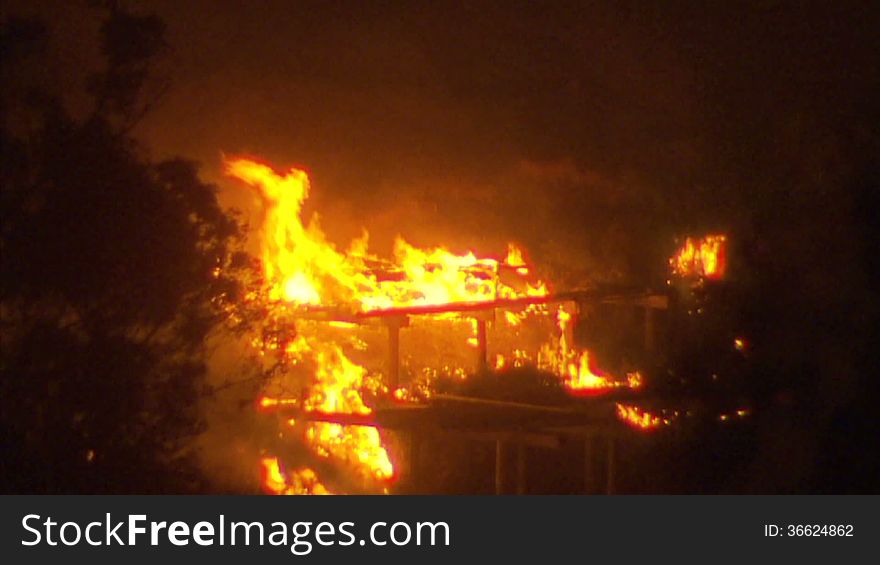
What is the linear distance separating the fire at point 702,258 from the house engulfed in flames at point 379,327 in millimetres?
20

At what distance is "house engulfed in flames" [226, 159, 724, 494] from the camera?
1266 cm

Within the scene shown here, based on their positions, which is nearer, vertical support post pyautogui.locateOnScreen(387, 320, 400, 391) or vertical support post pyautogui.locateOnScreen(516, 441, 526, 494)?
vertical support post pyautogui.locateOnScreen(516, 441, 526, 494)

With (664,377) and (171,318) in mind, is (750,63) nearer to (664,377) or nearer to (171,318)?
(664,377)

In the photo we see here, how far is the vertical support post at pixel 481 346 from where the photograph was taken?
44.4 feet

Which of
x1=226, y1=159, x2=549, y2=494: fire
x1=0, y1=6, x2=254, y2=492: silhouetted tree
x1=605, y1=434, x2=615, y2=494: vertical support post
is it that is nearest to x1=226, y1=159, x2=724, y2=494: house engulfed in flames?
x1=226, y1=159, x2=549, y2=494: fire

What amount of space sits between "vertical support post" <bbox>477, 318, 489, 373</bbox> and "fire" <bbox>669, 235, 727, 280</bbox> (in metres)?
2.51

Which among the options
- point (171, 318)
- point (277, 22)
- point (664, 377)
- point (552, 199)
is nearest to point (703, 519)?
point (664, 377)

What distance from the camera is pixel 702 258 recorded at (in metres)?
12.6

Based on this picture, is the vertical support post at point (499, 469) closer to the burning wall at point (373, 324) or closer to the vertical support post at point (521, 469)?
the vertical support post at point (521, 469)

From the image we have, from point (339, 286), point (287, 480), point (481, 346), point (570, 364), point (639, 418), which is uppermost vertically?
point (339, 286)

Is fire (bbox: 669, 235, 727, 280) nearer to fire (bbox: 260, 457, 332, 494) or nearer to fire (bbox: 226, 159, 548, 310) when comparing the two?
fire (bbox: 226, 159, 548, 310)

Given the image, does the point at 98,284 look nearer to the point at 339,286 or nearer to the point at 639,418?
the point at 339,286

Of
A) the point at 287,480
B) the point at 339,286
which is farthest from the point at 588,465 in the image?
the point at 339,286

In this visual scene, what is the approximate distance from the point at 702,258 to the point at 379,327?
430 centimetres
